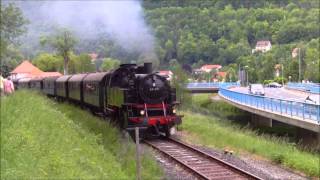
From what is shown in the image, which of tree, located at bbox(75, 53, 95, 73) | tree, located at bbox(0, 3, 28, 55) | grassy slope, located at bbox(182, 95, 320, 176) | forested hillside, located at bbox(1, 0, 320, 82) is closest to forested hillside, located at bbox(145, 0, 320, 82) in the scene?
forested hillside, located at bbox(1, 0, 320, 82)

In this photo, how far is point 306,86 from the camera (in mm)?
47781

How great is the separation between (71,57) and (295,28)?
189 feet

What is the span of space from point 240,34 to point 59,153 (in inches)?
1165

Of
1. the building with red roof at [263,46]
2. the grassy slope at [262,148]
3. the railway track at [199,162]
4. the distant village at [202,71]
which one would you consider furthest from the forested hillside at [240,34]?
the railway track at [199,162]

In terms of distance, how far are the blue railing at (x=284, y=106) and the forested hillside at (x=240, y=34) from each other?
2186 millimetres

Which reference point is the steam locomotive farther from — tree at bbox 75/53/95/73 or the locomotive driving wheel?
tree at bbox 75/53/95/73

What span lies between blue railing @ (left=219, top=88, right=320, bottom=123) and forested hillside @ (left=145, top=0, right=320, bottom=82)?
2.19m

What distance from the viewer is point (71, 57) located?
284 ft

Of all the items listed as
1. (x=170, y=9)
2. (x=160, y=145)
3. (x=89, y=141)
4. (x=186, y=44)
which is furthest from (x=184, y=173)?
(x=170, y=9)

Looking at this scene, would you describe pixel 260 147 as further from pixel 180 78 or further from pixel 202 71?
pixel 202 71

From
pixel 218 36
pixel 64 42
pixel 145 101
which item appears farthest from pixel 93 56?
pixel 145 101

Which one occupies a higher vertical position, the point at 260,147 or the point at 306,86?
the point at 306,86

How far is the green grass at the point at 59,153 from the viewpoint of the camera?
952 centimetres

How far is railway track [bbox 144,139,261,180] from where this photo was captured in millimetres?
13258
